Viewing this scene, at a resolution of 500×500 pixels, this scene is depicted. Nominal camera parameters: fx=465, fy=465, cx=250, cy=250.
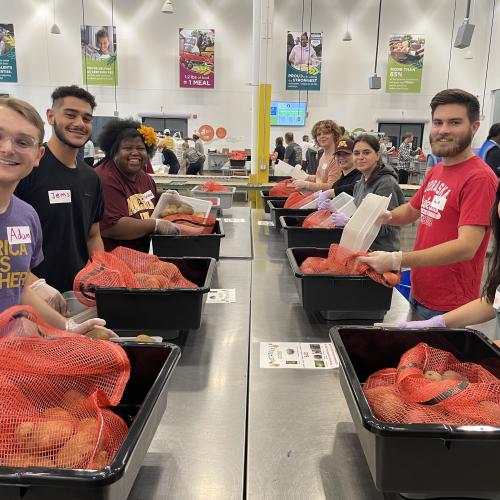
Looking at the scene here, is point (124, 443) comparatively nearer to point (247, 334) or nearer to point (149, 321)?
point (149, 321)

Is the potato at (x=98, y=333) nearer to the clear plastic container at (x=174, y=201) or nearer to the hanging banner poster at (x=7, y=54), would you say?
the clear plastic container at (x=174, y=201)

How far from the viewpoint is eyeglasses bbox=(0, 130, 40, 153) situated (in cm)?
126

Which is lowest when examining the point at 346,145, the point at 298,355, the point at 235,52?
the point at 298,355

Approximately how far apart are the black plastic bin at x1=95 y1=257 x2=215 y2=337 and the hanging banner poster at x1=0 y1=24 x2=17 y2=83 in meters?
13.5

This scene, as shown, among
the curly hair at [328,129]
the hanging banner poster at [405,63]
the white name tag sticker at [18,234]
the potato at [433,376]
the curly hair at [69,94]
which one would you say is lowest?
the potato at [433,376]

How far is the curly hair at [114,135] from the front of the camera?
2.43 metres

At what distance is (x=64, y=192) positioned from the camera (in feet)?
6.16

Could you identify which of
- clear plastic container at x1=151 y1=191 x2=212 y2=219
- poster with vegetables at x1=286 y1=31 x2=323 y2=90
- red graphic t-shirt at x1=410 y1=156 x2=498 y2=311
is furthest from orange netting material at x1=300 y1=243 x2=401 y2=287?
poster with vegetables at x1=286 y1=31 x2=323 y2=90

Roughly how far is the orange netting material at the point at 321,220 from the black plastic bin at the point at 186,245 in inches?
21.7

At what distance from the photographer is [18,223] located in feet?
4.59

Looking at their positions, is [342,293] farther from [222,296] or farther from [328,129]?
[328,129]

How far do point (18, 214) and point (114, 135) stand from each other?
1.17 metres

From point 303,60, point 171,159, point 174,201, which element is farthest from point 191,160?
point 174,201

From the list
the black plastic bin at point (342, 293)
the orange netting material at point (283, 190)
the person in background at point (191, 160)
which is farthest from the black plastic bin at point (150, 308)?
the person in background at point (191, 160)
